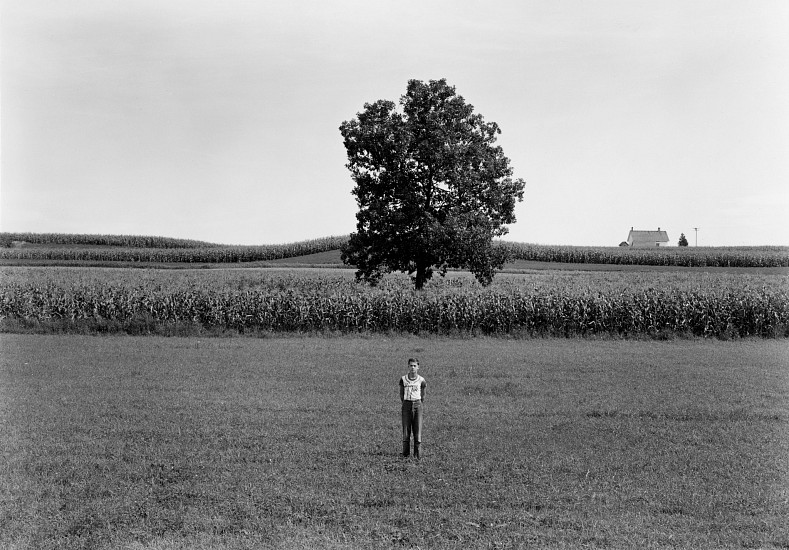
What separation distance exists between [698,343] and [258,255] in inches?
2228

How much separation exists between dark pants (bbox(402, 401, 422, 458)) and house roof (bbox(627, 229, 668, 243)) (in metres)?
128

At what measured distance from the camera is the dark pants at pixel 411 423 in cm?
1070

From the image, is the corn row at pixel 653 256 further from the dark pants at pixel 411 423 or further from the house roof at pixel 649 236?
the dark pants at pixel 411 423

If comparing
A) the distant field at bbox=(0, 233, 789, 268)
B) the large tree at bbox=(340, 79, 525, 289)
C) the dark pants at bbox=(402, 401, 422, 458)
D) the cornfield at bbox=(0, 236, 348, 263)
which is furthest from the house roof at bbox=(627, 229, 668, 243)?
the dark pants at bbox=(402, 401, 422, 458)

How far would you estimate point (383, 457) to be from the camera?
1139 centimetres

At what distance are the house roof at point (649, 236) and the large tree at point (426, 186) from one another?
100.0 m

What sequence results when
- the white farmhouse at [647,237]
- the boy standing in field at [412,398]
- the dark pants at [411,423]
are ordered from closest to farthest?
the boy standing in field at [412,398] → the dark pants at [411,423] → the white farmhouse at [647,237]

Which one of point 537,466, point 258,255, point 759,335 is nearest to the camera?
point 537,466

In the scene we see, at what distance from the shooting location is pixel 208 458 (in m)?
11.3

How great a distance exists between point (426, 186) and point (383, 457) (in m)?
27.0

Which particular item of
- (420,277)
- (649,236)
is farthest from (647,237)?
(420,277)

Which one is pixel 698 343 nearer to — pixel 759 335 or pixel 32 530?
pixel 759 335

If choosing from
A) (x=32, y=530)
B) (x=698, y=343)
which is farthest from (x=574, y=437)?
(x=698, y=343)

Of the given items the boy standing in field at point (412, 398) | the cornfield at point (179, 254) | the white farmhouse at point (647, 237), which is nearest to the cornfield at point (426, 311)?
the boy standing in field at point (412, 398)
